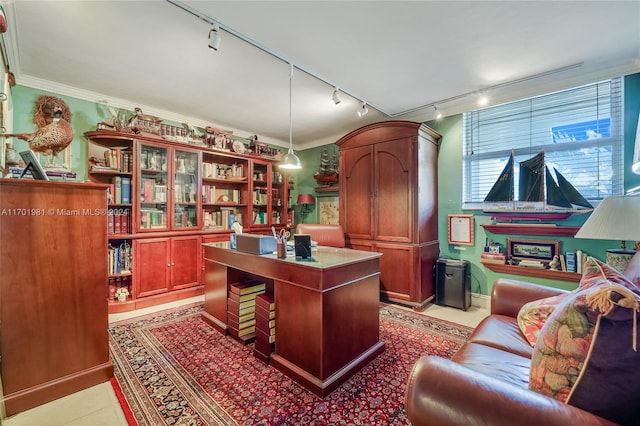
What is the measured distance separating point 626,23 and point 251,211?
4.54 metres

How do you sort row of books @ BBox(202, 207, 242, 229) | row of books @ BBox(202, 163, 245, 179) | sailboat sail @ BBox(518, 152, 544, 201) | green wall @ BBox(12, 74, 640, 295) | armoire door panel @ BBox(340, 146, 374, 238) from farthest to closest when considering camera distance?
row of books @ BBox(202, 207, 242, 229) < row of books @ BBox(202, 163, 245, 179) < armoire door panel @ BBox(340, 146, 374, 238) < sailboat sail @ BBox(518, 152, 544, 201) < green wall @ BBox(12, 74, 640, 295)

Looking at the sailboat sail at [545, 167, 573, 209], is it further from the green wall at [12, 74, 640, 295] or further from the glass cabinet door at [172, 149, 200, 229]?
the glass cabinet door at [172, 149, 200, 229]

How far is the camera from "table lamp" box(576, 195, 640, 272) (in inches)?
59.1

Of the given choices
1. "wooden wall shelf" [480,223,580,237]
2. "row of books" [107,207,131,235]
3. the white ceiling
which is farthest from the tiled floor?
"wooden wall shelf" [480,223,580,237]

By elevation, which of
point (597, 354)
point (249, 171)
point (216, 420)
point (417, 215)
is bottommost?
point (216, 420)

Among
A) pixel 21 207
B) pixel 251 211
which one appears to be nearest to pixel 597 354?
pixel 21 207

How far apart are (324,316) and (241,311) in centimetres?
108

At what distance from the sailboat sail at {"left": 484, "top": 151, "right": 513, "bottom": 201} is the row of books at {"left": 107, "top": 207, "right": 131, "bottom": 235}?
4525 millimetres

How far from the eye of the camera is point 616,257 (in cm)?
227

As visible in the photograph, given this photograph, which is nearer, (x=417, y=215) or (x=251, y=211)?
(x=417, y=215)

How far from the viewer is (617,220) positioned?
155cm

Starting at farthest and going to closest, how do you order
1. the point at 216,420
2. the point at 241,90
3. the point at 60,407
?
the point at 241,90 → the point at 60,407 → the point at 216,420

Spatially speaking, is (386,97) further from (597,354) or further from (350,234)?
(597,354)

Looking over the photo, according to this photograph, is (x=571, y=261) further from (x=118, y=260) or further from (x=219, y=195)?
(x=118, y=260)
